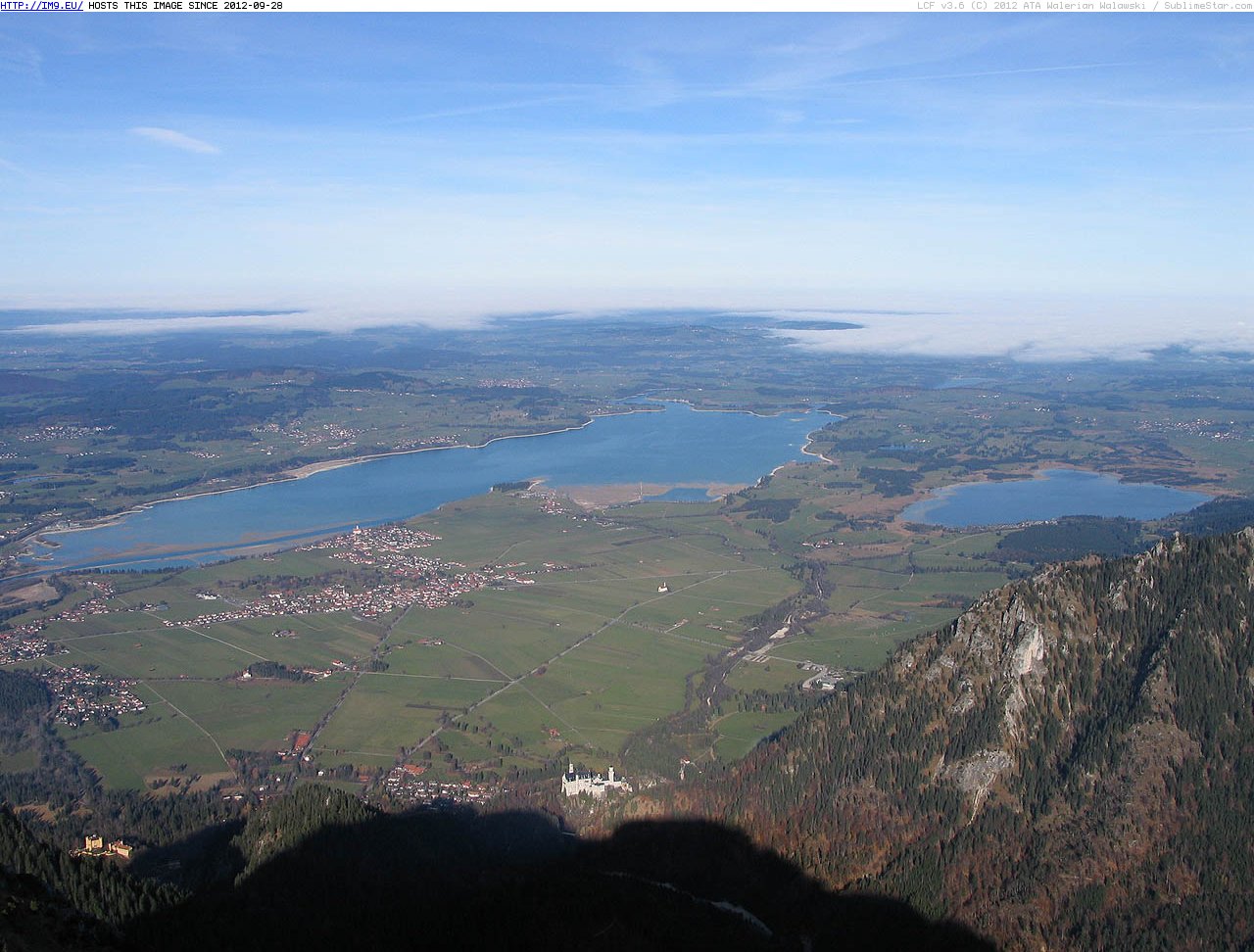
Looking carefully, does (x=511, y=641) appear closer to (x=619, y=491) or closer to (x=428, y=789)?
(x=428, y=789)

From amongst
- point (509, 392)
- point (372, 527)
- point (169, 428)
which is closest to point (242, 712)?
point (372, 527)

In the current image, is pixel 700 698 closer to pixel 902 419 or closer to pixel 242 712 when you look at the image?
pixel 242 712

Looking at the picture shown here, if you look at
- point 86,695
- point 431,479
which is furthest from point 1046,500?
point 86,695

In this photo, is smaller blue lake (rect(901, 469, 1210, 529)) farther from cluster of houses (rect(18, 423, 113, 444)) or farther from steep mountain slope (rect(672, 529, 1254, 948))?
cluster of houses (rect(18, 423, 113, 444))

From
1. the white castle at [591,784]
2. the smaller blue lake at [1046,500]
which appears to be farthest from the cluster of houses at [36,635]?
the smaller blue lake at [1046,500]

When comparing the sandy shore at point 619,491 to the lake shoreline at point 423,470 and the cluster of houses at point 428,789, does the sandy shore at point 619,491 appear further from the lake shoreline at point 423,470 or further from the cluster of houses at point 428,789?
the cluster of houses at point 428,789

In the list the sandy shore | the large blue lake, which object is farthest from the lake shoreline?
the large blue lake
